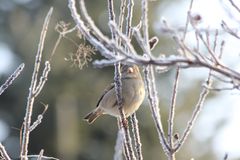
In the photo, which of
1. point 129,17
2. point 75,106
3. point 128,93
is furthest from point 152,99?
point 75,106

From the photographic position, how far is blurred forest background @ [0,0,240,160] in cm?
1574

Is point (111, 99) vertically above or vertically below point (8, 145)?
below

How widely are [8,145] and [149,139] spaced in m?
3.17

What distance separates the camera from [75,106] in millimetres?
16422

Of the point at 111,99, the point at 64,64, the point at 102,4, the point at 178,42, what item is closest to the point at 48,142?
the point at 64,64

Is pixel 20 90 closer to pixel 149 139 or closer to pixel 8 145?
pixel 8 145

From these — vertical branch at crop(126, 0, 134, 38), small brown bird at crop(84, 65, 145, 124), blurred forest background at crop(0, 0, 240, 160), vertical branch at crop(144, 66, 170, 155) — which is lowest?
vertical branch at crop(144, 66, 170, 155)

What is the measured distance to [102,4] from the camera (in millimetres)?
16734

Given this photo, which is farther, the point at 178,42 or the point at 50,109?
the point at 50,109

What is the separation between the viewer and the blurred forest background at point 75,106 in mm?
15742

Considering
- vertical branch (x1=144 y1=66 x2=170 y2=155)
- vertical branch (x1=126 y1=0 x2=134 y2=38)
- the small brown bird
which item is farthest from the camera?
the small brown bird

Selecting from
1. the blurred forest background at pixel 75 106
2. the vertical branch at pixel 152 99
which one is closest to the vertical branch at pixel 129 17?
the vertical branch at pixel 152 99

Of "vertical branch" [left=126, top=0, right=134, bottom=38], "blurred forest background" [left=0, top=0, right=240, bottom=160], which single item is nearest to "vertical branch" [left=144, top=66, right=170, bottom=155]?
"vertical branch" [left=126, top=0, right=134, bottom=38]

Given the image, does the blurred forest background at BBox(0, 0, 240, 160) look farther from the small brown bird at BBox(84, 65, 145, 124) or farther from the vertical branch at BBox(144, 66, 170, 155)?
the vertical branch at BBox(144, 66, 170, 155)
